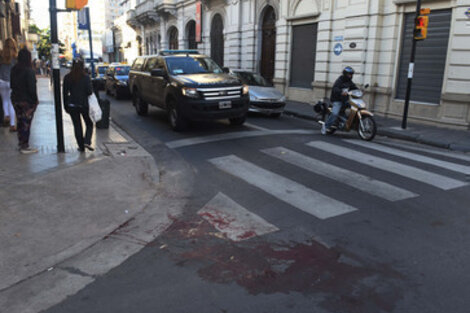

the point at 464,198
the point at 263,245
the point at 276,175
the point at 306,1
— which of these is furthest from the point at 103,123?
the point at 306,1

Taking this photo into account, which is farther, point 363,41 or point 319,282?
point 363,41

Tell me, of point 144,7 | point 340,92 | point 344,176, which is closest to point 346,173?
point 344,176

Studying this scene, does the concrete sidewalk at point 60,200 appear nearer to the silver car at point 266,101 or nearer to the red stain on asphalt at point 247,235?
the red stain on asphalt at point 247,235

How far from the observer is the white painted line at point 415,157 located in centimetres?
740

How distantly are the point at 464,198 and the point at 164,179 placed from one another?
4500 mm

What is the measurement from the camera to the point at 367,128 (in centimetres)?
1001

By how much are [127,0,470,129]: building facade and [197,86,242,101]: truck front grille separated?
21.7ft

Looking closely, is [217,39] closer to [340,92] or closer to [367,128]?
[340,92]

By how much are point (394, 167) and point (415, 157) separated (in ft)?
3.99

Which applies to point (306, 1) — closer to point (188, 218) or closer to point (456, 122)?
point (456, 122)

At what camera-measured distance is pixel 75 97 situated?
8008 millimetres

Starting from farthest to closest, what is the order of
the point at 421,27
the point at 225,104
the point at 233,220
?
the point at 421,27
the point at 225,104
the point at 233,220

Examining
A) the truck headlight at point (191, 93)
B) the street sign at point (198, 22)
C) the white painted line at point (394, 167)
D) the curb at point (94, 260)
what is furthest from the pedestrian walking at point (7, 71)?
the street sign at point (198, 22)

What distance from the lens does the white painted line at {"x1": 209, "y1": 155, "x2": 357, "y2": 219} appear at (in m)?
5.29
